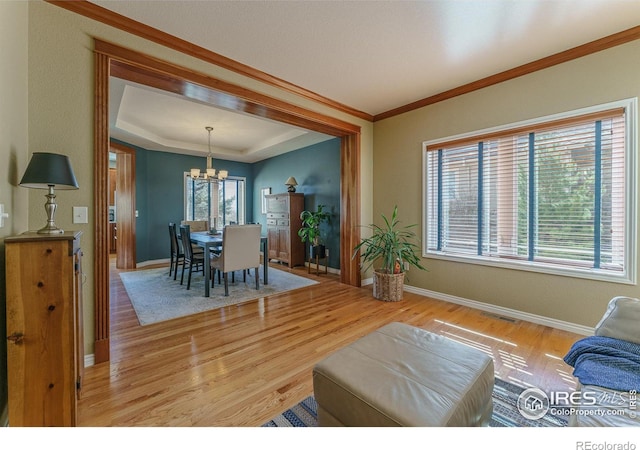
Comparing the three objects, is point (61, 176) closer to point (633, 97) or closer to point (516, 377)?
point (516, 377)

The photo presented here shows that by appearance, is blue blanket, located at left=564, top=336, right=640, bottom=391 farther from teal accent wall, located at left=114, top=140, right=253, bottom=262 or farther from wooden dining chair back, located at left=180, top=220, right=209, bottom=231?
teal accent wall, located at left=114, top=140, right=253, bottom=262

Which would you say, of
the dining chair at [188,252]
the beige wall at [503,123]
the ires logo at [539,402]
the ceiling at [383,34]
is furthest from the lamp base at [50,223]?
the beige wall at [503,123]

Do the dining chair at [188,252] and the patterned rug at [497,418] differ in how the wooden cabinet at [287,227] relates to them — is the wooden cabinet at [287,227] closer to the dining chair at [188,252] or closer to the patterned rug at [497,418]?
the dining chair at [188,252]

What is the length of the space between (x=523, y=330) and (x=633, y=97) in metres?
2.24

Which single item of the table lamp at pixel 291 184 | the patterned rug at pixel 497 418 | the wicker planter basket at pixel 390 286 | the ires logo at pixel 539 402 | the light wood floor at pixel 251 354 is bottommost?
the ires logo at pixel 539 402

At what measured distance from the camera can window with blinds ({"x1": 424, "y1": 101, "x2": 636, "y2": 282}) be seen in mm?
2328

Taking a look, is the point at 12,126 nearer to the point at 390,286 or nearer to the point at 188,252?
the point at 188,252

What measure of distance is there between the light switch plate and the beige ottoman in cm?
202

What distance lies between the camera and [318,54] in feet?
8.37

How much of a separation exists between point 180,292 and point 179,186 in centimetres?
339

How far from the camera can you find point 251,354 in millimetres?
2113

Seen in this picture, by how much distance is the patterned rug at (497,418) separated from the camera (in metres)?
1.40

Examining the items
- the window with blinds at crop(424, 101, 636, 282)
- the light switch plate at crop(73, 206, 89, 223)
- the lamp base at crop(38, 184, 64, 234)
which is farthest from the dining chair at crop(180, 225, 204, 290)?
the window with blinds at crop(424, 101, 636, 282)

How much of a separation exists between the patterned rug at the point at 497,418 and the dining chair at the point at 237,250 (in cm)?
230
